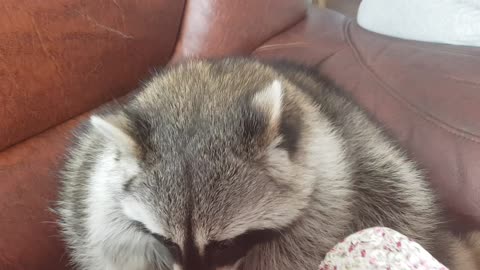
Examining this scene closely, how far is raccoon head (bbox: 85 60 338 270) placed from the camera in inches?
32.4

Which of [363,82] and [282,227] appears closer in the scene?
[282,227]

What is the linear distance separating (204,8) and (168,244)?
763 mm

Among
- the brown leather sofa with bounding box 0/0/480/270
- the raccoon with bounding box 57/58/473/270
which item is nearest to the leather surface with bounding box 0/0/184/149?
the brown leather sofa with bounding box 0/0/480/270

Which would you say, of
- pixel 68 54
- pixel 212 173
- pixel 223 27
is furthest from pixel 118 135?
pixel 223 27

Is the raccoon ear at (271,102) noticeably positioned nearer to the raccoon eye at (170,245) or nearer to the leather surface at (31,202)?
the raccoon eye at (170,245)

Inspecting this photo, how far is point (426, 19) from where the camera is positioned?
140 centimetres

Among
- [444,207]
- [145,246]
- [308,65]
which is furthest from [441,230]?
[145,246]

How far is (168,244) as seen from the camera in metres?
0.88

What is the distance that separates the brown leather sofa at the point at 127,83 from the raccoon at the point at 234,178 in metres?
0.07

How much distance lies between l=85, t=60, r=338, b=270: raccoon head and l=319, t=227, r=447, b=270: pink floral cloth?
107 millimetres

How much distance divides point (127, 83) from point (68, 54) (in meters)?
0.19

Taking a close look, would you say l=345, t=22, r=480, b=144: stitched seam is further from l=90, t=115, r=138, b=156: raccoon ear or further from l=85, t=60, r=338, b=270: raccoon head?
l=90, t=115, r=138, b=156: raccoon ear

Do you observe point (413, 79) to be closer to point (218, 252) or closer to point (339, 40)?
point (339, 40)

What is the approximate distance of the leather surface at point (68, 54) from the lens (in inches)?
42.9
